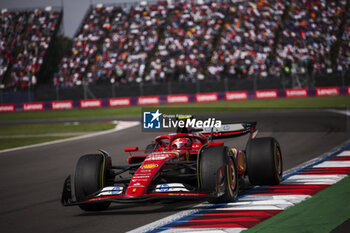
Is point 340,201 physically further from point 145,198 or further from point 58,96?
point 58,96

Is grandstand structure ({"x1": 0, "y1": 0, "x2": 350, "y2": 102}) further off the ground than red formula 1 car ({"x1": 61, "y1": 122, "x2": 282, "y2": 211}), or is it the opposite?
grandstand structure ({"x1": 0, "y1": 0, "x2": 350, "y2": 102})

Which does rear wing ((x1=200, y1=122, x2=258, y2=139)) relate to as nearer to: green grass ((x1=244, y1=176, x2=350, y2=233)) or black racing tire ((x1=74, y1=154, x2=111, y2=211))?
green grass ((x1=244, y1=176, x2=350, y2=233))

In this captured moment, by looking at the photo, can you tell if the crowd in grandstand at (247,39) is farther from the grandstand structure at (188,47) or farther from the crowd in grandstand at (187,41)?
the crowd in grandstand at (187,41)

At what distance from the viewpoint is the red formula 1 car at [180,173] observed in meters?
6.55

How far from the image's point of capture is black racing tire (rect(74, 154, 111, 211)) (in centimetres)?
712

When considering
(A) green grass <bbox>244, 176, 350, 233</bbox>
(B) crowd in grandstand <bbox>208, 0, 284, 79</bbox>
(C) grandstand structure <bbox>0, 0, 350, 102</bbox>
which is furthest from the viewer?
(B) crowd in grandstand <bbox>208, 0, 284, 79</bbox>

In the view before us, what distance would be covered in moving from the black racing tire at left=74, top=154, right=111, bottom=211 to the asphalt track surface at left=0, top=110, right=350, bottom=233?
0.14 metres

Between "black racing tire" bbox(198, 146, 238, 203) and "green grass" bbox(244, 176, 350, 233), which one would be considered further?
"black racing tire" bbox(198, 146, 238, 203)

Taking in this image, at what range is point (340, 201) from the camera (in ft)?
22.0

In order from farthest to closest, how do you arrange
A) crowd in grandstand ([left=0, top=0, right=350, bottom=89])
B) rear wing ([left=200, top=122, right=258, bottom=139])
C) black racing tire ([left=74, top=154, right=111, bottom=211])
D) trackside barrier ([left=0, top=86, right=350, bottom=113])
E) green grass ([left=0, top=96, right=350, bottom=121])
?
crowd in grandstand ([left=0, top=0, right=350, bottom=89]) → trackside barrier ([left=0, top=86, right=350, bottom=113]) → green grass ([left=0, top=96, right=350, bottom=121]) → rear wing ([left=200, top=122, right=258, bottom=139]) → black racing tire ([left=74, top=154, right=111, bottom=211])

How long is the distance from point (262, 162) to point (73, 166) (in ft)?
17.3

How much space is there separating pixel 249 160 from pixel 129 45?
36.3 meters

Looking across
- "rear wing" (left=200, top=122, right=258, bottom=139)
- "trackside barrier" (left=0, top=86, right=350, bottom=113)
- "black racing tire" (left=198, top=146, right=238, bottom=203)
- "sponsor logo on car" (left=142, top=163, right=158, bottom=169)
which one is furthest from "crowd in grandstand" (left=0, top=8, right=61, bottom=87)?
"black racing tire" (left=198, top=146, right=238, bottom=203)

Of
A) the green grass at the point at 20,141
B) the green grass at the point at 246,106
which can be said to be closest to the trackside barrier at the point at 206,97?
the green grass at the point at 246,106
